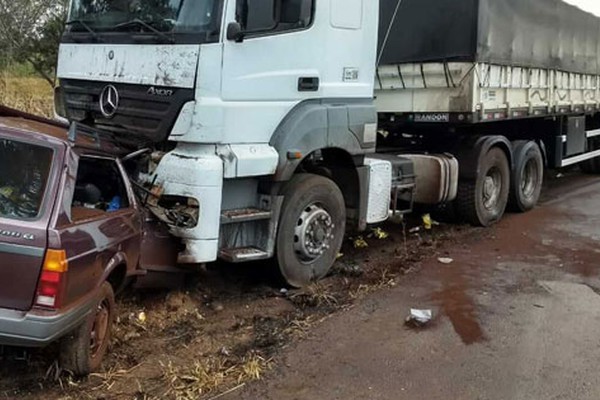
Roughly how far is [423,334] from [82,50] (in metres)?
3.59

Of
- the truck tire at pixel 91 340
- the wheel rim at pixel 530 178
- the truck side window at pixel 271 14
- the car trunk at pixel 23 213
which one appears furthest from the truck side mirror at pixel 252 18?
the wheel rim at pixel 530 178

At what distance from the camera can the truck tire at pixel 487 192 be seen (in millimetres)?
8914

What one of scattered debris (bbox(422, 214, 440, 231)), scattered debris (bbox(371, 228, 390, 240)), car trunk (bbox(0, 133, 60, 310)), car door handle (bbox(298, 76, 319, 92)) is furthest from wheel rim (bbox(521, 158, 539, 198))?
car trunk (bbox(0, 133, 60, 310))

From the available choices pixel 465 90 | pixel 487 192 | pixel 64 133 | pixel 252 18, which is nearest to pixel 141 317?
pixel 64 133

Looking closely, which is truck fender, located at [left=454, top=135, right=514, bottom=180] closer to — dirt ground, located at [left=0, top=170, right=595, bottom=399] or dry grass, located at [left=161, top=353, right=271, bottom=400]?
dirt ground, located at [left=0, top=170, right=595, bottom=399]

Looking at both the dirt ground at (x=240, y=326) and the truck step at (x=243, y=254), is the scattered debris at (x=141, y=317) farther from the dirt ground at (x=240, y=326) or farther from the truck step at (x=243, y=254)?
the truck step at (x=243, y=254)

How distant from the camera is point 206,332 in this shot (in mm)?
5191

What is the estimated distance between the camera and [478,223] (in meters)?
9.12

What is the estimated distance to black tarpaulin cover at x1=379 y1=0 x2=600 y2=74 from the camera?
8.09 metres

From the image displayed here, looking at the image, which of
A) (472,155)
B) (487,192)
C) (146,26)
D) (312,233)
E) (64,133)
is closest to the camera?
(64,133)

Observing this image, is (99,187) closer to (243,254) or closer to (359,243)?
(243,254)

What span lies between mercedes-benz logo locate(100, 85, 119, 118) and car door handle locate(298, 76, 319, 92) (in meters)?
1.51

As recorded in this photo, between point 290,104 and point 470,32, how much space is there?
10.4 ft

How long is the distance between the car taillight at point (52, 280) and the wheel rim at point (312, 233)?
273 cm
